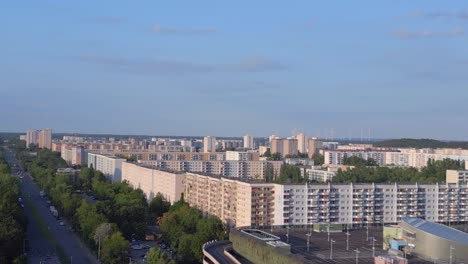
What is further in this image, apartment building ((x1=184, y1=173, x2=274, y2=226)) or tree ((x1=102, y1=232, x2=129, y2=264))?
apartment building ((x1=184, y1=173, x2=274, y2=226))

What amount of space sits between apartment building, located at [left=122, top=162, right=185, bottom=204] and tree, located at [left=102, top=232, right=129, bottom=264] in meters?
12.5

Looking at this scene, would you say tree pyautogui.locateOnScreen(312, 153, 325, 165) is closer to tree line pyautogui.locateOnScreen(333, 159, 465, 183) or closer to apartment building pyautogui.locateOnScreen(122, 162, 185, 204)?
tree line pyautogui.locateOnScreen(333, 159, 465, 183)

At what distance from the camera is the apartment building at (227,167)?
1748 inches

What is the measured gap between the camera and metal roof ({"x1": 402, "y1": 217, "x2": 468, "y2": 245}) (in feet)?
45.1

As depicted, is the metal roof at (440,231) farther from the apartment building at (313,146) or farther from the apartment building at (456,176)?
the apartment building at (313,146)

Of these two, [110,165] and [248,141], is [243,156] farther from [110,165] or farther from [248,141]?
[248,141]

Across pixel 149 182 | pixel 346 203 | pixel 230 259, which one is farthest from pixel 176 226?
pixel 149 182

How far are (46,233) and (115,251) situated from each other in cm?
741

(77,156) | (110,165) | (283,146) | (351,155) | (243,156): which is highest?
(283,146)

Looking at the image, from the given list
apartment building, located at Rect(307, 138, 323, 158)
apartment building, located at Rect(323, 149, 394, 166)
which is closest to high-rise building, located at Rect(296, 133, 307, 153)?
apartment building, located at Rect(307, 138, 323, 158)

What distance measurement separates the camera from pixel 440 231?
1419cm

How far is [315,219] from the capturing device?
77.5 ft

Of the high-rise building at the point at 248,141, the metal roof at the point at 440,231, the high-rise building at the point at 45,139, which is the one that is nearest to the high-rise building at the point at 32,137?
the high-rise building at the point at 45,139

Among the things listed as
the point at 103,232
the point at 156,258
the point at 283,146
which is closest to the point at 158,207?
the point at 103,232
